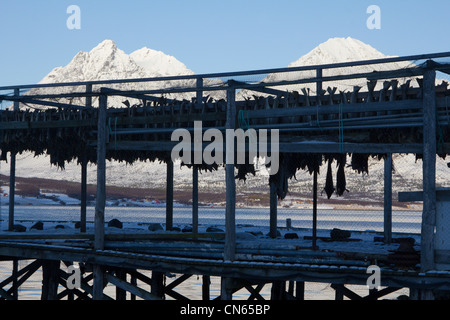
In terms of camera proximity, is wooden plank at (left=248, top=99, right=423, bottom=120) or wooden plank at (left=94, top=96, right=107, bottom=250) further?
wooden plank at (left=94, top=96, right=107, bottom=250)

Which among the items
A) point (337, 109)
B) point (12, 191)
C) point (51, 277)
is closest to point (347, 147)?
point (337, 109)

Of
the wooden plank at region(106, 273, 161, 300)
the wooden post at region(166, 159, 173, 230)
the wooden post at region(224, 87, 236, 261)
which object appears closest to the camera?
the wooden post at region(224, 87, 236, 261)

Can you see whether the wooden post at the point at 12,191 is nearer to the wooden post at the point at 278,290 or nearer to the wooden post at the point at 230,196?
the wooden post at the point at 278,290

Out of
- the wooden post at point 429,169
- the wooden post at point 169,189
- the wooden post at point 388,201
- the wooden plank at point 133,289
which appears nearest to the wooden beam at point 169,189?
the wooden post at point 169,189

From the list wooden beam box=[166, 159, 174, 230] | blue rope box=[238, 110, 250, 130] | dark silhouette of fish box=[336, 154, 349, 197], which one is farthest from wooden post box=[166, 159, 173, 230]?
blue rope box=[238, 110, 250, 130]

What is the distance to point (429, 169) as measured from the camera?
13453mm

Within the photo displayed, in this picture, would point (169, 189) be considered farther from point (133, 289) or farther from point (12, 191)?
point (133, 289)

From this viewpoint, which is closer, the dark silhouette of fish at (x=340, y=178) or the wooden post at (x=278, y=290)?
→ the dark silhouette of fish at (x=340, y=178)

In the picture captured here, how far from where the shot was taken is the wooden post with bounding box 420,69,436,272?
13.5 m

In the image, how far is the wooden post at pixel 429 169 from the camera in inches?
531

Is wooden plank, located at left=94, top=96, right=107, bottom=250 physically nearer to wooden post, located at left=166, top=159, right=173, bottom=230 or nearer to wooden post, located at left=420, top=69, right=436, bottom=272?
wooden post, located at left=166, top=159, right=173, bottom=230

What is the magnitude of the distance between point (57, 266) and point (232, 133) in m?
9.23
